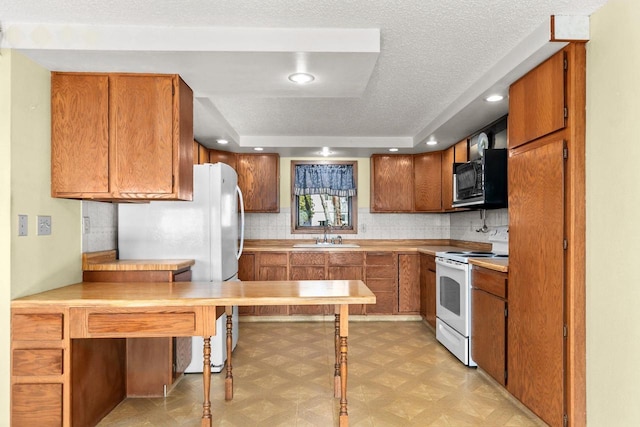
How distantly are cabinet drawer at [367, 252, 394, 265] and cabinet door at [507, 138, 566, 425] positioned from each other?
233 centimetres

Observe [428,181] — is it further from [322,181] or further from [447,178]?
[322,181]

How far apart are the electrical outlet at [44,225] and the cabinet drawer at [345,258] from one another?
316 cm

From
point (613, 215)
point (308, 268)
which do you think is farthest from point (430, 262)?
point (613, 215)

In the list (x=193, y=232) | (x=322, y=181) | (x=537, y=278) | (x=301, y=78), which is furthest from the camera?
(x=322, y=181)

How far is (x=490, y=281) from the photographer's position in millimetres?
3092

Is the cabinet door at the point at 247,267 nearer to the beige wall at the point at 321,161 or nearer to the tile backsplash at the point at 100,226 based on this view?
the beige wall at the point at 321,161

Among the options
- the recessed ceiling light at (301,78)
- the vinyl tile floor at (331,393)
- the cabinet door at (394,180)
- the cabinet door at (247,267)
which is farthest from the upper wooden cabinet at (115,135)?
the cabinet door at (394,180)

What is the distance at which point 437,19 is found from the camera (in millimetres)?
2143

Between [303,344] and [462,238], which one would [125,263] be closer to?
[303,344]

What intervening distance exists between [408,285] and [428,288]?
42 centimetres

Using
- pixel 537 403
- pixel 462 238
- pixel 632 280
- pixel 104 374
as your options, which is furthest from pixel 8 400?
pixel 462 238

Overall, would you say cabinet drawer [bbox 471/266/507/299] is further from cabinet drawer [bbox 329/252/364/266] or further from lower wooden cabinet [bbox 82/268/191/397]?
lower wooden cabinet [bbox 82/268/191/397]

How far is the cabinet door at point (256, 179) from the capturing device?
5.33 m

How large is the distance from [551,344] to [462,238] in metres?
2.97
